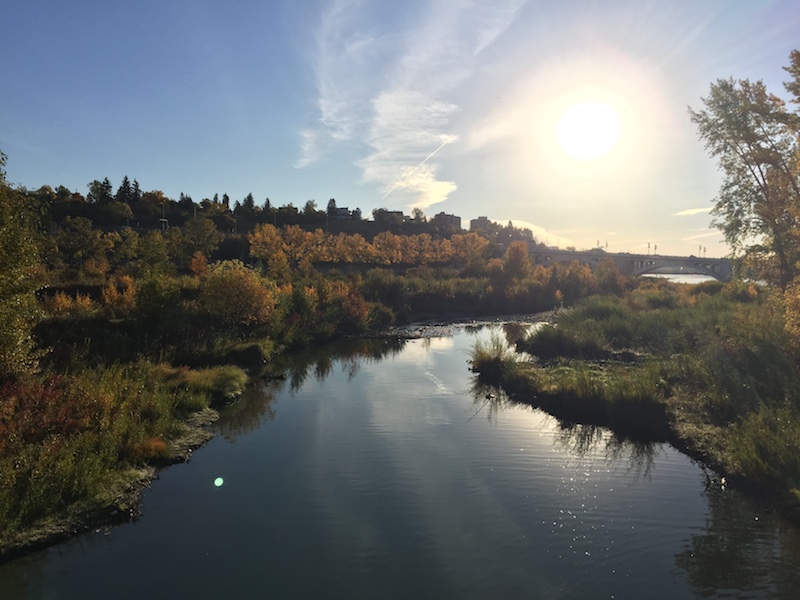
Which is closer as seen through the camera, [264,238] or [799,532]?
[799,532]

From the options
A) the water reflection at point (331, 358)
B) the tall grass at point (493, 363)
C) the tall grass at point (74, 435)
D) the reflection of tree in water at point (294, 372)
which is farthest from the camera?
the water reflection at point (331, 358)

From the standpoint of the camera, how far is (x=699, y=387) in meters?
22.3

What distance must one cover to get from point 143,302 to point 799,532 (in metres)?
29.5

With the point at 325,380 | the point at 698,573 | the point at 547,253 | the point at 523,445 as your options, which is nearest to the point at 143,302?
the point at 325,380

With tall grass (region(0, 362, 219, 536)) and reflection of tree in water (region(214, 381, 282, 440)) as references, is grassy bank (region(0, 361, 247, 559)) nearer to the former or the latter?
tall grass (region(0, 362, 219, 536))

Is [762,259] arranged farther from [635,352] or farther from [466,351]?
[466,351]

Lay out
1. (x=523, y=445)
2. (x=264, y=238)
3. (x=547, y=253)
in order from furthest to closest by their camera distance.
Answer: (x=547, y=253) → (x=264, y=238) → (x=523, y=445)

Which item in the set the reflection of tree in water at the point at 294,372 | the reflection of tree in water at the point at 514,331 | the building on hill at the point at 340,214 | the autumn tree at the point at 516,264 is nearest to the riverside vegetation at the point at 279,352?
the reflection of tree in water at the point at 294,372

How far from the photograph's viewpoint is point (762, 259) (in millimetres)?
29641

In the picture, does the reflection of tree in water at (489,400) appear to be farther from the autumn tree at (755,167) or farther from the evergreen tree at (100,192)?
the evergreen tree at (100,192)

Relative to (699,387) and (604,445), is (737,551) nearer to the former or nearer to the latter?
(604,445)

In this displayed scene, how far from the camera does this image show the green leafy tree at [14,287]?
16.5 m

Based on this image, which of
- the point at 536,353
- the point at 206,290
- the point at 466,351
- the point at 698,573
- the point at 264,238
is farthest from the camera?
the point at 264,238

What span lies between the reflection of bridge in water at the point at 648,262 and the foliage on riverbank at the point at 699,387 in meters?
65.1
